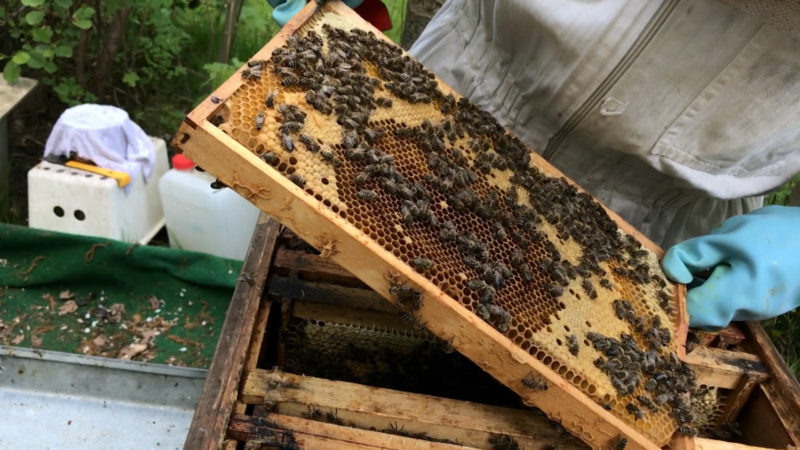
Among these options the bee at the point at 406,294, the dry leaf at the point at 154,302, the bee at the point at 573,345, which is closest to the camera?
the bee at the point at 406,294

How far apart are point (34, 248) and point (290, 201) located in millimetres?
3105

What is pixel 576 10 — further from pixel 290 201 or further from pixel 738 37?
pixel 290 201

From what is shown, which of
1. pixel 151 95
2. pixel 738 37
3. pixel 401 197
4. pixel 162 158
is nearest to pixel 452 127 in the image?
pixel 401 197

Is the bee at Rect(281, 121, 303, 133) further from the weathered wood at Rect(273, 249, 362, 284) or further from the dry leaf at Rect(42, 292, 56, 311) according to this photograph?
the dry leaf at Rect(42, 292, 56, 311)

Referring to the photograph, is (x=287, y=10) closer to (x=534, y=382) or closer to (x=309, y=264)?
(x=309, y=264)

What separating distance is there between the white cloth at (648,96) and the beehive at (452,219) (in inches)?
12.2

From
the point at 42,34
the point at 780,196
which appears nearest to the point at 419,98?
the point at 780,196

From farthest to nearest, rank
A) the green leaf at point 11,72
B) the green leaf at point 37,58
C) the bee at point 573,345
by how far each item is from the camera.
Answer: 1. the green leaf at point 37,58
2. the green leaf at point 11,72
3. the bee at point 573,345

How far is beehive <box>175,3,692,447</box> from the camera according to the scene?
1713 mm

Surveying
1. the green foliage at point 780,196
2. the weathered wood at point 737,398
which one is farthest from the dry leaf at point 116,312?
the green foliage at point 780,196

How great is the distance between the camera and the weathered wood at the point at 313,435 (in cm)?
179

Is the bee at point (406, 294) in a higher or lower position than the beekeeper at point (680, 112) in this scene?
lower

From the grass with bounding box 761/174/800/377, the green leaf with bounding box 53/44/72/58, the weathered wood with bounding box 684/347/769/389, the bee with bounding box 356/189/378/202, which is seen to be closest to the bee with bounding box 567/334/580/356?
the weathered wood with bounding box 684/347/769/389

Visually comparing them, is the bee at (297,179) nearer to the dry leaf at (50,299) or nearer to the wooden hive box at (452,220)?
the wooden hive box at (452,220)
